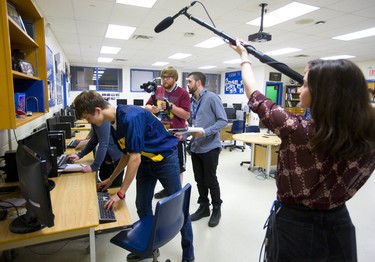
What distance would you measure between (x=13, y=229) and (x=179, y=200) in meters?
0.83

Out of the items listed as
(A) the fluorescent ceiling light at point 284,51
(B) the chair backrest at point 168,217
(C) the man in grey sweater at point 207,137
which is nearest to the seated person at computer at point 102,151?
(C) the man in grey sweater at point 207,137

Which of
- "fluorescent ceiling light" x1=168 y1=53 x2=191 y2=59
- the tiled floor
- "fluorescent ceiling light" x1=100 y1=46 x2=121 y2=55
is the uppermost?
"fluorescent ceiling light" x1=168 y1=53 x2=191 y2=59

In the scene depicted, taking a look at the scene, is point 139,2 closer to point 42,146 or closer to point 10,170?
point 42,146

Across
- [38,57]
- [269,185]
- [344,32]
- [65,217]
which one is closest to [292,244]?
[65,217]

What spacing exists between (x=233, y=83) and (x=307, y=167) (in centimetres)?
1150

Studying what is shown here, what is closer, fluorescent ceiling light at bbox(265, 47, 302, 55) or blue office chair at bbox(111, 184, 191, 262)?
blue office chair at bbox(111, 184, 191, 262)

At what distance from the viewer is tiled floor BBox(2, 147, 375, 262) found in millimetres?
2068

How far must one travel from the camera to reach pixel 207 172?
8.38 feet

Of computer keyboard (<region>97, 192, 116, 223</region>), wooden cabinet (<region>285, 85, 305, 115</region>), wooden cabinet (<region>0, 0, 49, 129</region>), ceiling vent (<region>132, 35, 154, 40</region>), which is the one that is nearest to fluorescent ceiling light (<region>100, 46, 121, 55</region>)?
ceiling vent (<region>132, 35, 154, 40</region>)

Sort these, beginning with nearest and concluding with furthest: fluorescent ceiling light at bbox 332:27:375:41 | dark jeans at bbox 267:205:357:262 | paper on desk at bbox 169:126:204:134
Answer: dark jeans at bbox 267:205:357:262 → paper on desk at bbox 169:126:204:134 → fluorescent ceiling light at bbox 332:27:375:41

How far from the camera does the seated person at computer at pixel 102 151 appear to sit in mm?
2090

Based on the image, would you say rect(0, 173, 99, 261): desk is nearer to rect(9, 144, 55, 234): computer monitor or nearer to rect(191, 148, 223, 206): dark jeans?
rect(9, 144, 55, 234): computer monitor

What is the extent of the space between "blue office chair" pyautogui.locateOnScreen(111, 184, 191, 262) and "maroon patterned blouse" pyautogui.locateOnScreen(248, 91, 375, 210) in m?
0.65

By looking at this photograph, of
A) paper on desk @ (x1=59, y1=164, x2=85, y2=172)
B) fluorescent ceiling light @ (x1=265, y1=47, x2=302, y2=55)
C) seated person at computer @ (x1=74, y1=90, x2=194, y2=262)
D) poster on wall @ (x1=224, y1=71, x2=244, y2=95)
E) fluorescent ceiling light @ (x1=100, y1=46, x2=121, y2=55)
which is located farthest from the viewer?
poster on wall @ (x1=224, y1=71, x2=244, y2=95)
